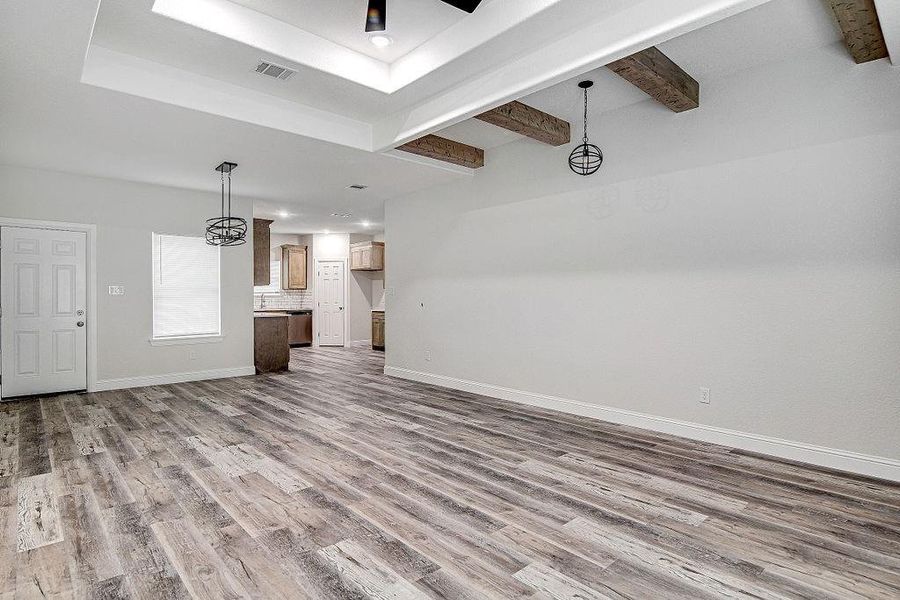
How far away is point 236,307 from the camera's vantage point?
732 centimetres

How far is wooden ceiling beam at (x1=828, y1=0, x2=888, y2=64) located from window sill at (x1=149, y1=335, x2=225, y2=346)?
741cm

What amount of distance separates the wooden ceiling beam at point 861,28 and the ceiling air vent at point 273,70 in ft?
11.5

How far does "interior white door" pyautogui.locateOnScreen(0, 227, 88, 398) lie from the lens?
18.5 ft

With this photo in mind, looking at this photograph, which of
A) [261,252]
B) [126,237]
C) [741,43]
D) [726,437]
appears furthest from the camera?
[261,252]

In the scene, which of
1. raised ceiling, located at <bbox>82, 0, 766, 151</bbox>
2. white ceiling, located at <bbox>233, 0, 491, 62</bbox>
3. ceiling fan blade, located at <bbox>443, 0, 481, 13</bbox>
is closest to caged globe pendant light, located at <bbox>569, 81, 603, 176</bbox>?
raised ceiling, located at <bbox>82, 0, 766, 151</bbox>

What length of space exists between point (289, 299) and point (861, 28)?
442 inches

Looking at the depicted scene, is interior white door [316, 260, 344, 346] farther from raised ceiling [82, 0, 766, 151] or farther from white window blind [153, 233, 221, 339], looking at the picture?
raised ceiling [82, 0, 766, 151]

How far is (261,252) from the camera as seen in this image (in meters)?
8.33

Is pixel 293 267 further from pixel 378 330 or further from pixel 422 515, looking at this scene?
pixel 422 515

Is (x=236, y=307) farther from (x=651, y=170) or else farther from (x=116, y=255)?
(x=651, y=170)

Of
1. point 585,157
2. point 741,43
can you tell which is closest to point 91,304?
point 585,157

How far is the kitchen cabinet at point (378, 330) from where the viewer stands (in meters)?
10.6

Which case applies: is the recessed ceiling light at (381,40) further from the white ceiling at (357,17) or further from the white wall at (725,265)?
the white wall at (725,265)

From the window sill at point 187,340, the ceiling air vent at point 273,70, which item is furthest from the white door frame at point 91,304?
the ceiling air vent at point 273,70
